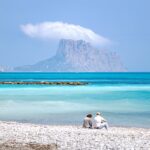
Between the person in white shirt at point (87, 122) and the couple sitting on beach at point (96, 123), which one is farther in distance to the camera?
the person in white shirt at point (87, 122)

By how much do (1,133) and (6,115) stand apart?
1279 centimetres

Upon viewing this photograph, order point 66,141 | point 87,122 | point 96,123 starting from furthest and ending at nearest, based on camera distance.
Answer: point 87,122, point 96,123, point 66,141

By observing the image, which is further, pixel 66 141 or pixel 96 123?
pixel 96 123

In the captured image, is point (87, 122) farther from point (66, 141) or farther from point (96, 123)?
point (66, 141)

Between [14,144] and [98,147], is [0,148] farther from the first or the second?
[98,147]

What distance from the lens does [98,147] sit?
12.1m

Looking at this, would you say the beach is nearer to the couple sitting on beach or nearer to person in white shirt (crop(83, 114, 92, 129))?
the couple sitting on beach

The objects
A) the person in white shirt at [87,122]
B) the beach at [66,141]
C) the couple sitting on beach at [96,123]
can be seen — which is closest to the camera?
the beach at [66,141]

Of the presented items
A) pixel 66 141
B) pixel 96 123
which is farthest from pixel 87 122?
pixel 66 141

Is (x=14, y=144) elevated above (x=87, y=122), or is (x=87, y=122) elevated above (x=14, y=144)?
(x=87, y=122)

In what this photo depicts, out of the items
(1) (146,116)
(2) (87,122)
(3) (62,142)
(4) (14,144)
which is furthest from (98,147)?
(1) (146,116)

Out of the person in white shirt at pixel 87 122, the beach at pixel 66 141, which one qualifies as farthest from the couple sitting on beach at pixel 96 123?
the beach at pixel 66 141

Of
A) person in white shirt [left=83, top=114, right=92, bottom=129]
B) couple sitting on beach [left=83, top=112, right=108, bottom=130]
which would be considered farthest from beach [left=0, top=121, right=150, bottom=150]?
person in white shirt [left=83, top=114, right=92, bottom=129]

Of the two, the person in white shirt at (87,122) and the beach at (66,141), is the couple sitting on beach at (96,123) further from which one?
the beach at (66,141)
